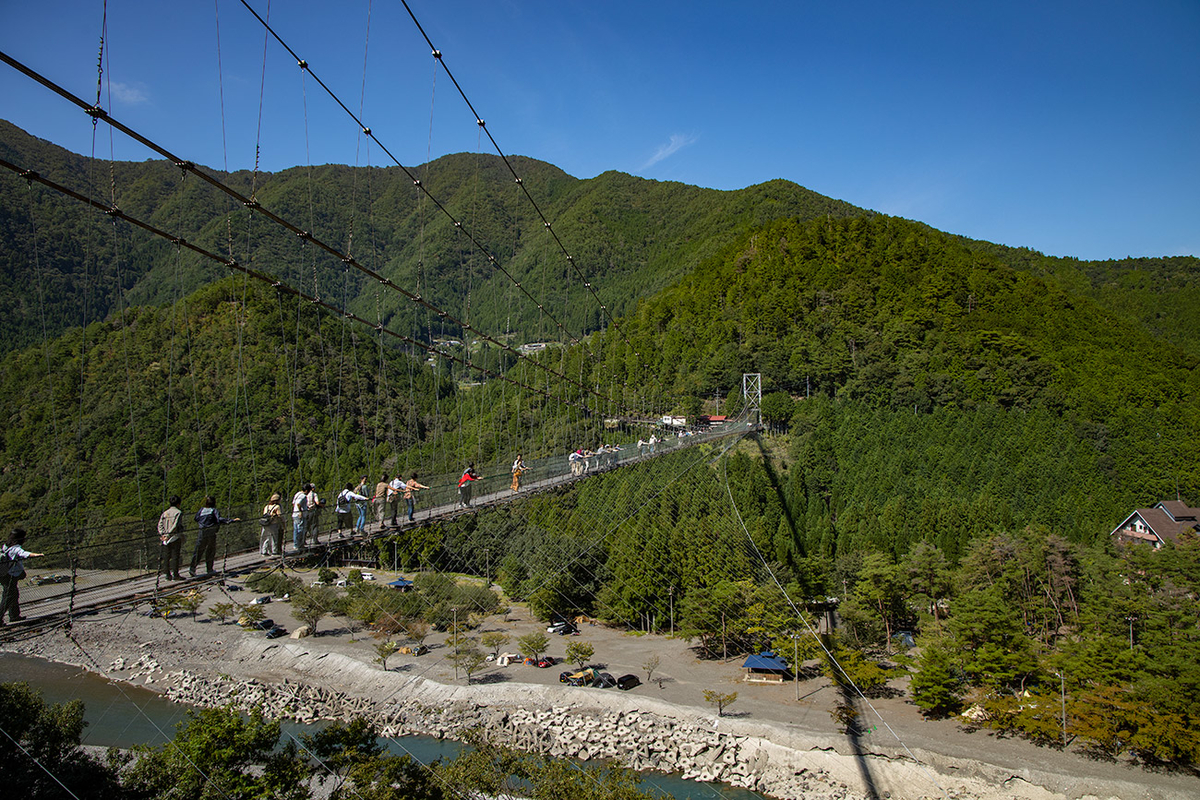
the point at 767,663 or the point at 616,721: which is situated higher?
the point at 767,663

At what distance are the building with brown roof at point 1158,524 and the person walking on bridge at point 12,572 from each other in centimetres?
4317

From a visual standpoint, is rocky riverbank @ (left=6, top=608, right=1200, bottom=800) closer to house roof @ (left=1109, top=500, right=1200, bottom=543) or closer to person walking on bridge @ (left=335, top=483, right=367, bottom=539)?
person walking on bridge @ (left=335, top=483, right=367, bottom=539)

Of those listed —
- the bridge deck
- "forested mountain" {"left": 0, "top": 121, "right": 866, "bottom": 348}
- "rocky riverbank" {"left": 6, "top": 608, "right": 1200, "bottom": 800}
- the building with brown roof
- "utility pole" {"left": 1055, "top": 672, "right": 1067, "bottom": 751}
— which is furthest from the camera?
"forested mountain" {"left": 0, "top": 121, "right": 866, "bottom": 348}

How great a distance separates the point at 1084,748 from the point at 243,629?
36.9m

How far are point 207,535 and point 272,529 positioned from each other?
92 cm

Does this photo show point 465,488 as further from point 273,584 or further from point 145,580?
point 273,584

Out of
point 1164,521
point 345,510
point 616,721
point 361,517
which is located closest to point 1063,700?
point 616,721

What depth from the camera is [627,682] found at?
26094 mm

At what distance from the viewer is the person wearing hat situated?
8.58 metres

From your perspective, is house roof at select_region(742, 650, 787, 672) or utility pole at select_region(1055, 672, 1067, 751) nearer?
utility pole at select_region(1055, 672, 1067, 751)

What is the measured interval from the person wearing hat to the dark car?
19823mm

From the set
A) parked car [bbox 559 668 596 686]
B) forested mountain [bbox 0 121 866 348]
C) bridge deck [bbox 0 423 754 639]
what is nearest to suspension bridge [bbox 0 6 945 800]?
bridge deck [bbox 0 423 754 639]

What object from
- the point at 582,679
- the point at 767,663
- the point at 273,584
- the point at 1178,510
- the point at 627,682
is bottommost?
the point at 582,679

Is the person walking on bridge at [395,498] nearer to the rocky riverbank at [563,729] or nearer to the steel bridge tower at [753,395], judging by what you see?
the rocky riverbank at [563,729]
